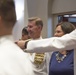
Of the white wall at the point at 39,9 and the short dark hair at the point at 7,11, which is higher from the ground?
the short dark hair at the point at 7,11

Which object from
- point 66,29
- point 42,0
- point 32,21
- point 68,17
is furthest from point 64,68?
A: point 42,0

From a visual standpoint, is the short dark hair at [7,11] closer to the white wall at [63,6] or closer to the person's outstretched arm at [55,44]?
the person's outstretched arm at [55,44]

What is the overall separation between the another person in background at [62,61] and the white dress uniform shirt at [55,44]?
420 mm

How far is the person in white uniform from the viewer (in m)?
0.75

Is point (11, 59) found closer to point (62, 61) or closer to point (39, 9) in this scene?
point (62, 61)

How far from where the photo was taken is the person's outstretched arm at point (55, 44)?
48.4 inches

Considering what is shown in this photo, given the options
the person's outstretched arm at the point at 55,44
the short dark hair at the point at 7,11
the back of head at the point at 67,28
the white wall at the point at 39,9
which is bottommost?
the white wall at the point at 39,9

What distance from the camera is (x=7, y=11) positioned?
0.76m

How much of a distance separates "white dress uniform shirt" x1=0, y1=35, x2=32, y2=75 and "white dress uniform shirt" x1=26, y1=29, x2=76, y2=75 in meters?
0.48

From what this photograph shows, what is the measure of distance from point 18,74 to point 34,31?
4.32 feet

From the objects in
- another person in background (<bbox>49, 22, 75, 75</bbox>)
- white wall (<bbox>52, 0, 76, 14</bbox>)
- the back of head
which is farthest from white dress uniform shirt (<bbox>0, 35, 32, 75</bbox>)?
white wall (<bbox>52, 0, 76, 14</bbox>)

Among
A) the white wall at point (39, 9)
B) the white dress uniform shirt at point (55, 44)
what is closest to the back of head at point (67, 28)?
the white dress uniform shirt at point (55, 44)

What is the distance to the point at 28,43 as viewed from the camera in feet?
4.31

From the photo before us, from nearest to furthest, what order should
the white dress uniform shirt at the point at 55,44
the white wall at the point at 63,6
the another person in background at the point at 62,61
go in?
the white dress uniform shirt at the point at 55,44 → the another person in background at the point at 62,61 → the white wall at the point at 63,6
